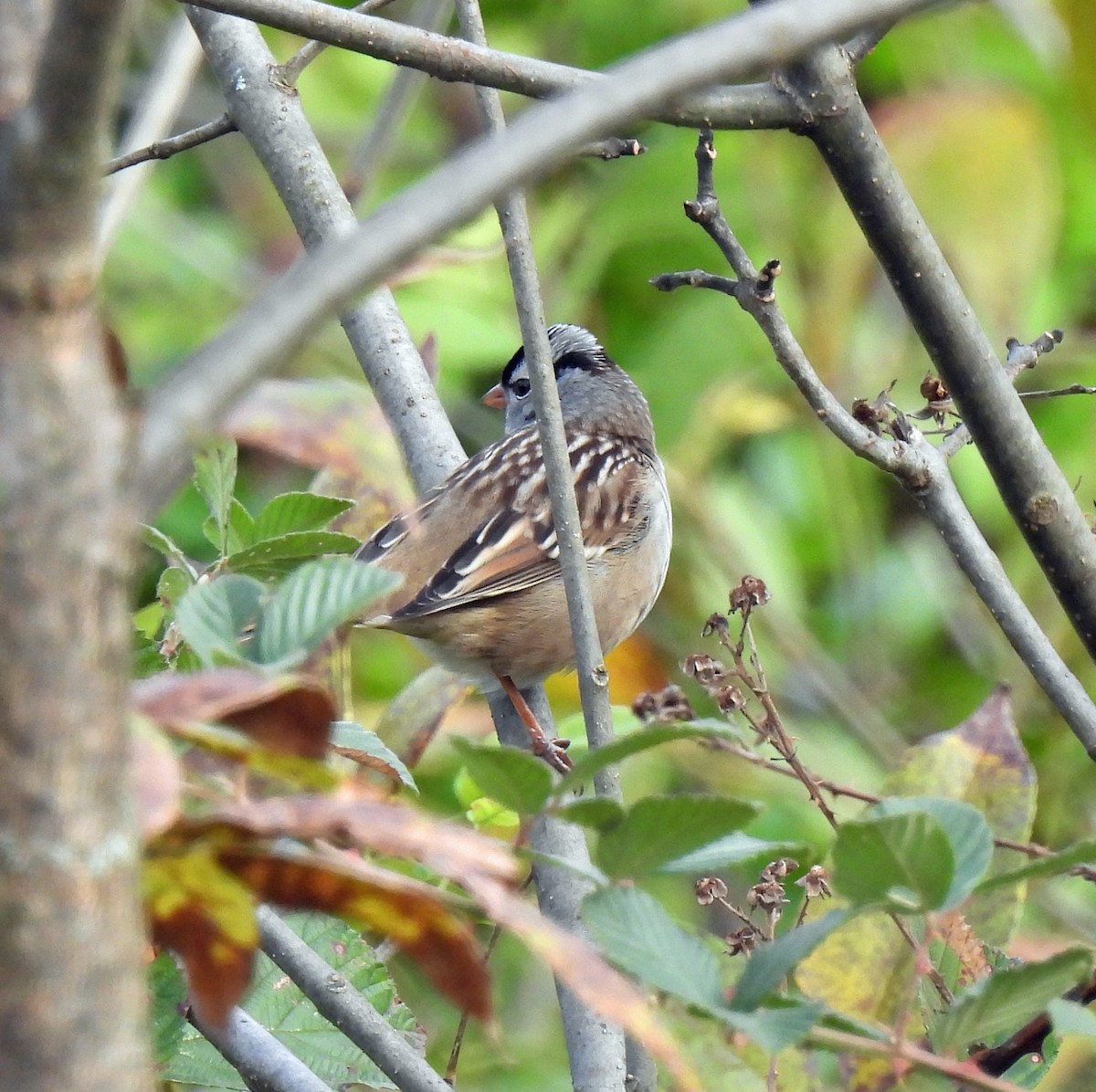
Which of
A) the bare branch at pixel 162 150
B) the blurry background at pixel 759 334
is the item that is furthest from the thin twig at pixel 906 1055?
the blurry background at pixel 759 334

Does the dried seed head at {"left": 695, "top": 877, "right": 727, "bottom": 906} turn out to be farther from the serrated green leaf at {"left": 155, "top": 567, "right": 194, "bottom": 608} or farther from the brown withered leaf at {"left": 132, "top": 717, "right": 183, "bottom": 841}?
the brown withered leaf at {"left": 132, "top": 717, "right": 183, "bottom": 841}

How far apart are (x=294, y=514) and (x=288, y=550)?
0.10m

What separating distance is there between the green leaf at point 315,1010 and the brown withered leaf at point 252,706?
956 mm

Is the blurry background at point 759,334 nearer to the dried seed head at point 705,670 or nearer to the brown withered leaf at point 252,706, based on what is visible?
the dried seed head at point 705,670

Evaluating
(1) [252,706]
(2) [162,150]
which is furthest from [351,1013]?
(2) [162,150]

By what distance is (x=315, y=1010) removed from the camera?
1.74 metres

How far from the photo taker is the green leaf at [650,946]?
2.73ft

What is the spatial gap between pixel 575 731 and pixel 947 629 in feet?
10.4

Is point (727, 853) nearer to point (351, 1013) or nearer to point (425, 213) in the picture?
point (425, 213)

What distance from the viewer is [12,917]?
0.57 m

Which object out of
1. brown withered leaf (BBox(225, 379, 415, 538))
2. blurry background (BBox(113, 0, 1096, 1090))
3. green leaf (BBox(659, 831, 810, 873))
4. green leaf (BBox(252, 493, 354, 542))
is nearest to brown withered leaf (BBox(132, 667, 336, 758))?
brown withered leaf (BBox(225, 379, 415, 538))

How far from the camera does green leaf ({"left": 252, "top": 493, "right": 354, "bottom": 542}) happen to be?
1.42m

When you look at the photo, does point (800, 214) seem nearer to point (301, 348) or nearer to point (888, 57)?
point (888, 57)

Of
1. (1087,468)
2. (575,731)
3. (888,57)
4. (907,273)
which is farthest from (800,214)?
(907,273)
